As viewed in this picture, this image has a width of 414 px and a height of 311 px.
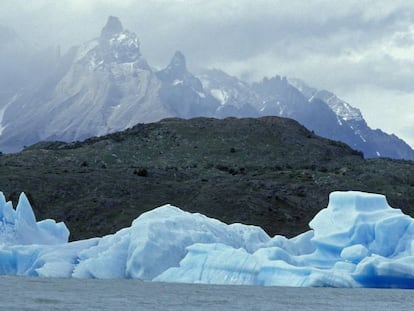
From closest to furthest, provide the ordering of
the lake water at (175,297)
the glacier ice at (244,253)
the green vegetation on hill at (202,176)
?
the lake water at (175,297) → the glacier ice at (244,253) → the green vegetation on hill at (202,176)

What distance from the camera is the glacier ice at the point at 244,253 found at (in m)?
52.5

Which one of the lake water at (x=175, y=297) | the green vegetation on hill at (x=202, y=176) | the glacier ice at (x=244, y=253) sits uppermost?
the green vegetation on hill at (x=202, y=176)

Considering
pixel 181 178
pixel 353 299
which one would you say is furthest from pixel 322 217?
pixel 181 178

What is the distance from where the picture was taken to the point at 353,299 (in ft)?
159

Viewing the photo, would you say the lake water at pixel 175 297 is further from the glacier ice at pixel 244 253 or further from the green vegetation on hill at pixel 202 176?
the green vegetation on hill at pixel 202 176

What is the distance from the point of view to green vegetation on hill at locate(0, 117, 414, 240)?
331 ft

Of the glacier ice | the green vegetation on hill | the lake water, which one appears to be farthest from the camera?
the green vegetation on hill

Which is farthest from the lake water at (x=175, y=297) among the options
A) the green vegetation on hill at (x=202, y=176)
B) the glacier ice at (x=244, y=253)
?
the green vegetation on hill at (x=202, y=176)

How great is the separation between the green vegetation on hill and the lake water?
43.1 m

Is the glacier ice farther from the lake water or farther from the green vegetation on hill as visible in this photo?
the green vegetation on hill

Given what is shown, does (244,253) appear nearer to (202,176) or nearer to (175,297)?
(175,297)

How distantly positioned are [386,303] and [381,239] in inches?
357

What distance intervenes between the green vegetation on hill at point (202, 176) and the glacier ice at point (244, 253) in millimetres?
35349

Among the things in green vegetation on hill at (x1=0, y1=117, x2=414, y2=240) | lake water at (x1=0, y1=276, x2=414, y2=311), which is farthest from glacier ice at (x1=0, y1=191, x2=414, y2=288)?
green vegetation on hill at (x1=0, y1=117, x2=414, y2=240)
